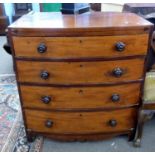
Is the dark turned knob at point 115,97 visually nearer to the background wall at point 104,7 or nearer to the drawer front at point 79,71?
the drawer front at point 79,71

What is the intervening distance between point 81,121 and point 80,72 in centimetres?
36

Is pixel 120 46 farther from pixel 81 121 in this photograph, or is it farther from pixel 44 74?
pixel 81 121

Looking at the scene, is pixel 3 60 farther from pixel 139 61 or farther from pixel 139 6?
pixel 139 61

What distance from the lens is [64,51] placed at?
1.06m

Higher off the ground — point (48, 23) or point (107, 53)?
point (48, 23)

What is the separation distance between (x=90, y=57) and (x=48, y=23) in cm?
29

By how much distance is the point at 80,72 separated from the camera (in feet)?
3.72

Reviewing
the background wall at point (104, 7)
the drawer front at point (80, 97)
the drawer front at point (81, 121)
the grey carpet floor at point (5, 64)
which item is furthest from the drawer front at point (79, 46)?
the grey carpet floor at point (5, 64)

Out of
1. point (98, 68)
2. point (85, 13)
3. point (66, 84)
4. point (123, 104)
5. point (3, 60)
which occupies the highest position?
point (85, 13)

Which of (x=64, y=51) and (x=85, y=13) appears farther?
(x=85, y=13)

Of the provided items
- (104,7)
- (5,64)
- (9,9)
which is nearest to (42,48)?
(104,7)

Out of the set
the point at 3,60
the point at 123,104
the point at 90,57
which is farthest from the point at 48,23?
the point at 3,60

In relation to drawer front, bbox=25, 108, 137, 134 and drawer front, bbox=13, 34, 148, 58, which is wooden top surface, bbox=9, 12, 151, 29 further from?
drawer front, bbox=25, 108, 137, 134

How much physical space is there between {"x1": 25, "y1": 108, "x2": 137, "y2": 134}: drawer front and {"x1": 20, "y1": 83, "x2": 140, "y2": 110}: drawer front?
0.06 m
